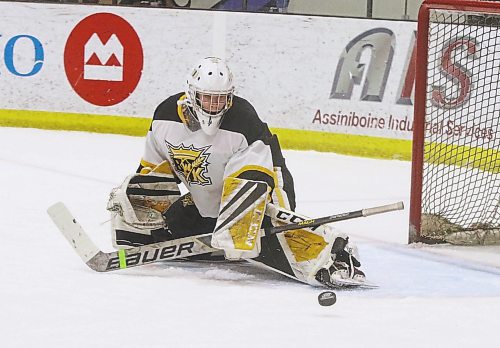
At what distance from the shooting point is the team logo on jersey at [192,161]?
3.34 m

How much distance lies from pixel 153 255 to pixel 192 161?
1.11 feet

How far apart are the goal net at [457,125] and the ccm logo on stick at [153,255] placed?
3.66ft

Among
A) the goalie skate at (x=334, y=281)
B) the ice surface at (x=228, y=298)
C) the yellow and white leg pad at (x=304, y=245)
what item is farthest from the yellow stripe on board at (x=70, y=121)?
the goalie skate at (x=334, y=281)

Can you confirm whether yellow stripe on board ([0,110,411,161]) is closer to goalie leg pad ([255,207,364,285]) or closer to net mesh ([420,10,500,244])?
net mesh ([420,10,500,244])

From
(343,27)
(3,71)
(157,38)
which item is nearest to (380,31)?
(343,27)

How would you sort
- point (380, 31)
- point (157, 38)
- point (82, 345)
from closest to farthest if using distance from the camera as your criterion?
1. point (82, 345)
2. point (380, 31)
3. point (157, 38)

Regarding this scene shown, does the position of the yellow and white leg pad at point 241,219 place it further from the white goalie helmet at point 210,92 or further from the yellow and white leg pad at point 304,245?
the white goalie helmet at point 210,92

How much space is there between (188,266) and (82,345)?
102 cm

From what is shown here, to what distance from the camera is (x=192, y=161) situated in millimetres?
3359

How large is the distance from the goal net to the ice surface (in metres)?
0.20

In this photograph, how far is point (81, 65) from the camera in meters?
6.65

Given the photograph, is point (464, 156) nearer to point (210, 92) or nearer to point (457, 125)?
point (457, 125)

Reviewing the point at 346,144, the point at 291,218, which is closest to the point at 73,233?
the point at 291,218

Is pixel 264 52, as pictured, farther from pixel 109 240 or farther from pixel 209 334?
pixel 209 334
